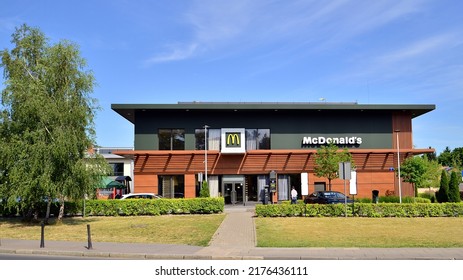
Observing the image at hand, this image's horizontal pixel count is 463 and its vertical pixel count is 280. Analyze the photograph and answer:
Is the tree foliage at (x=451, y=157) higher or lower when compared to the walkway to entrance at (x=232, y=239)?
higher

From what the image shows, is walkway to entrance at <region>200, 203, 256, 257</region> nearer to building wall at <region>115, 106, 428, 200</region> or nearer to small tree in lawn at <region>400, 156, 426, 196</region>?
building wall at <region>115, 106, 428, 200</region>

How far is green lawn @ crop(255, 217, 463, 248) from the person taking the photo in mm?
15391

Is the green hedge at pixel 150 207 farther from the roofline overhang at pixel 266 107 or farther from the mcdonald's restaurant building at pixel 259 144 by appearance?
the roofline overhang at pixel 266 107

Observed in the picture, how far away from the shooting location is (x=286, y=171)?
41750mm

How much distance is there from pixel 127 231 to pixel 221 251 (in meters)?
7.29

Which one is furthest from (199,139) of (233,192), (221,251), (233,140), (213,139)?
(221,251)

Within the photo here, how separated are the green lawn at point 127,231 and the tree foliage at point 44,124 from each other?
1.75 metres

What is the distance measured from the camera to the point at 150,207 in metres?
29.0

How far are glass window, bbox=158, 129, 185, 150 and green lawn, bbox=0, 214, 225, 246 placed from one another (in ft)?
58.0

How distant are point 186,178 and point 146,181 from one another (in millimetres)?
3840

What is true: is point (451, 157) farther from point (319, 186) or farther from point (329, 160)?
point (329, 160)

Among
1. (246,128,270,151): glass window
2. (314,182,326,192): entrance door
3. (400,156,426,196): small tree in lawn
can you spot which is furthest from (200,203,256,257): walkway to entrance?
(400,156,426,196): small tree in lawn

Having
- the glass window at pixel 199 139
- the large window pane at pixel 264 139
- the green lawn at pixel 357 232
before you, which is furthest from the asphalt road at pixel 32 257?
the large window pane at pixel 264 139

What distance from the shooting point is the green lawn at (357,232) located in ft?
50.5
